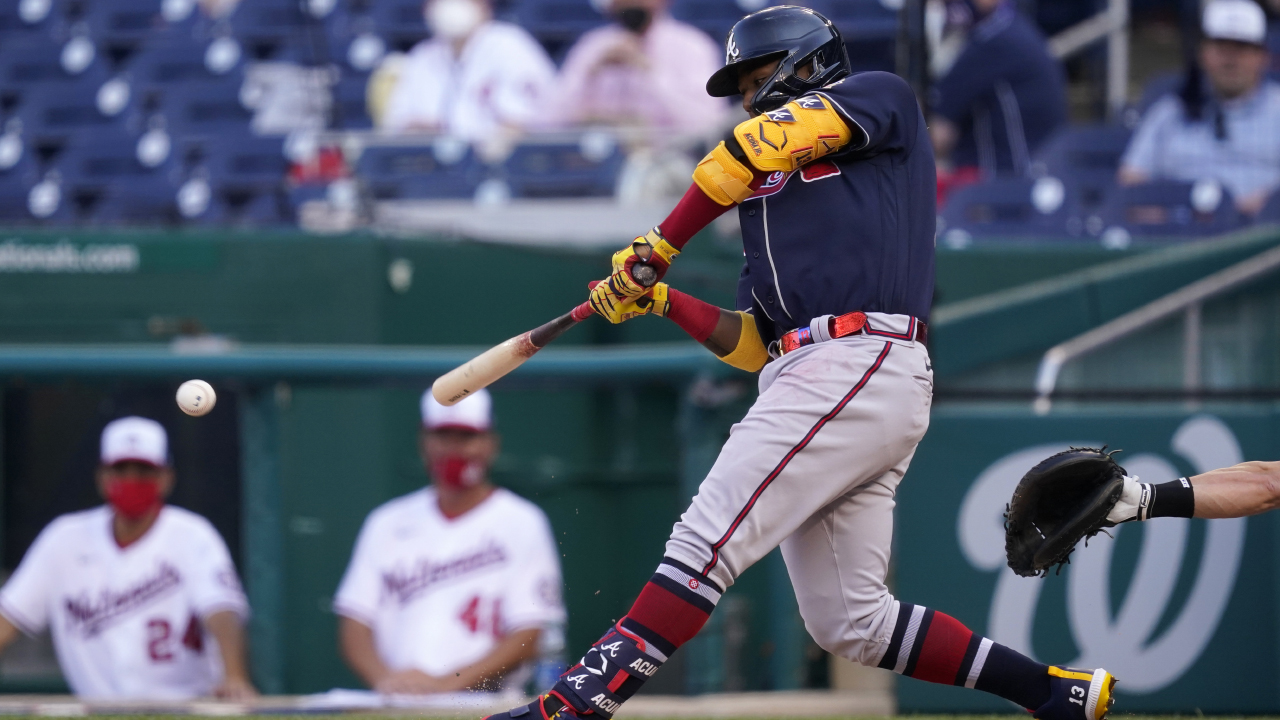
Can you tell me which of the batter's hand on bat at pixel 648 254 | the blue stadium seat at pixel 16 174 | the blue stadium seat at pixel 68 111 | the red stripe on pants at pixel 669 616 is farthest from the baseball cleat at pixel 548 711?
the blue stadium seat at pixel 68 111

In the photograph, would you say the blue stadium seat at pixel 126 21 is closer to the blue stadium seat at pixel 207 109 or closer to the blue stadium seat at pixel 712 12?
the blue stadium seat at pixel 207 109

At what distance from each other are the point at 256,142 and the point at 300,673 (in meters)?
3.56

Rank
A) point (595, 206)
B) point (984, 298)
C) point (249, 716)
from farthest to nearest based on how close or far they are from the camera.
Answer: point (595, 206)
point (984, 298)
point (249, 716)

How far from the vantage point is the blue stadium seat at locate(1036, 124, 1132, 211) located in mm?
6391

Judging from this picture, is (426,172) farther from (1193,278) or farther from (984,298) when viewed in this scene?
(1193,278)

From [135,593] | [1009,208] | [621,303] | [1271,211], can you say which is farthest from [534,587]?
[1271,211]

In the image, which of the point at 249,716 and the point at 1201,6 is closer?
the point at 249,716

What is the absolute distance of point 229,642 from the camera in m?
4.38

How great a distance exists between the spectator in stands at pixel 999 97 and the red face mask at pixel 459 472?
2.95 metres

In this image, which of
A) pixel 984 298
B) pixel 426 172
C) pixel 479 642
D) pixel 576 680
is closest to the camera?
pixel 576 680

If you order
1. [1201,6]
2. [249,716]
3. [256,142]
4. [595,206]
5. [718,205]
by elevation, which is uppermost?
[1201,6]

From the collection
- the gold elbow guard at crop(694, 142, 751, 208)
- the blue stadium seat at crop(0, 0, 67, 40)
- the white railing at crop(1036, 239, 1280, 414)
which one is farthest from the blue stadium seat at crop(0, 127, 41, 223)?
the gold elbow guard at crop(694, 142, 751, 208)

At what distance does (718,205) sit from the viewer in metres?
2.98

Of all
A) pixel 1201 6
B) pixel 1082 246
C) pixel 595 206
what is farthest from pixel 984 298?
pixel 1201 6
